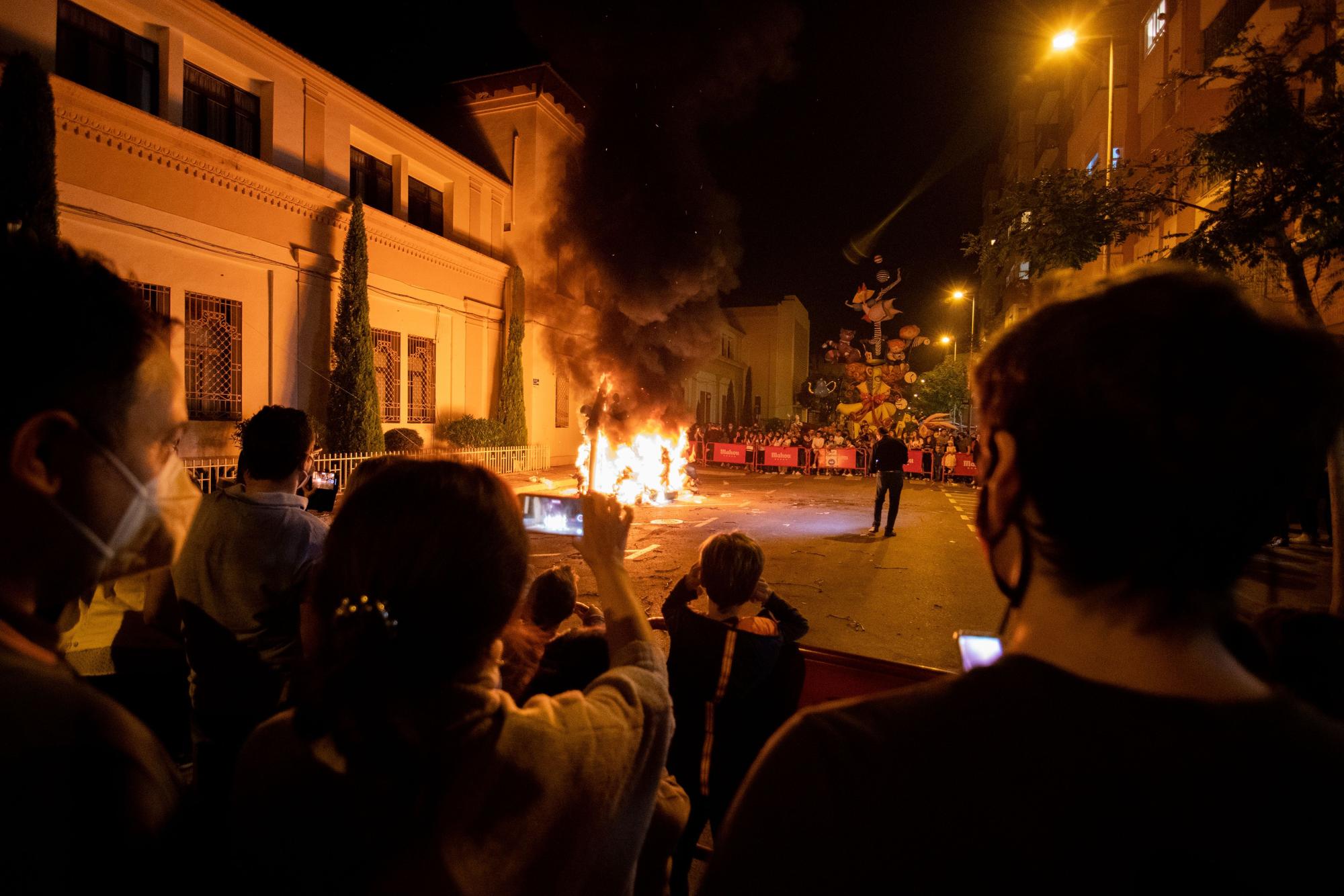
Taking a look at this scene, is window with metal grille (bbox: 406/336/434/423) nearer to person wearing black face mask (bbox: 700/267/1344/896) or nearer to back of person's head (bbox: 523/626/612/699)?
back of person's head (bbox: 523/626/612/699)

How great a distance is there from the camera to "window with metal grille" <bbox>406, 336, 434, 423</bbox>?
57.8 feet

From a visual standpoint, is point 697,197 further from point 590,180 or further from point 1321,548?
point 1321,548

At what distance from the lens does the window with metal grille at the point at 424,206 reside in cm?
1873

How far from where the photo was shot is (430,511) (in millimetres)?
1122

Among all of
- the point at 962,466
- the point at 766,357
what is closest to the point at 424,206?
the point at 962,466

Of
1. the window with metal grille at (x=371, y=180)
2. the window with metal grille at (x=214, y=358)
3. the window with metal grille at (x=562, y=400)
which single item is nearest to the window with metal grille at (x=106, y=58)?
the window with metal grille at (x=214, y=358)

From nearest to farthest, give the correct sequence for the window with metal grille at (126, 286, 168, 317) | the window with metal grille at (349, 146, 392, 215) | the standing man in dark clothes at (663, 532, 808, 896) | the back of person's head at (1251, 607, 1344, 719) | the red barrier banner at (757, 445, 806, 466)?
the back of person's head at (1251, 607, 1344, 719) < the standing man in dark clothes at (663, 532, 808, 896) < the window with metal grille at (126, 286, 168, 317) < the window with metal grille at (349, 146, 392, 215) < the red barrier banner at (757, 445, 806, 466)

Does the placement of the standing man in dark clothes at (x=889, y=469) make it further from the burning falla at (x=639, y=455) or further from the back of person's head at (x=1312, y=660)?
the back of person's head at (x=1312, y=660)

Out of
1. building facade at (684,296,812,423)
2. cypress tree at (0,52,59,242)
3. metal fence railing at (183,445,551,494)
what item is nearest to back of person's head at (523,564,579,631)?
metal fence railing at (183,445,551,494)

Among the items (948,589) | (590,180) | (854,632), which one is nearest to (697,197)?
(590,180)

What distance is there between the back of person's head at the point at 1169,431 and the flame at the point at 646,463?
14660 millimetres

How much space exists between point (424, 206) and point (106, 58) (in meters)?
8.14

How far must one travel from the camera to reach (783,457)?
23.2 meters

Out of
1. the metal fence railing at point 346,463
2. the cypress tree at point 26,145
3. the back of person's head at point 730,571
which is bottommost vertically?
the metal fence railing at point 346,463
